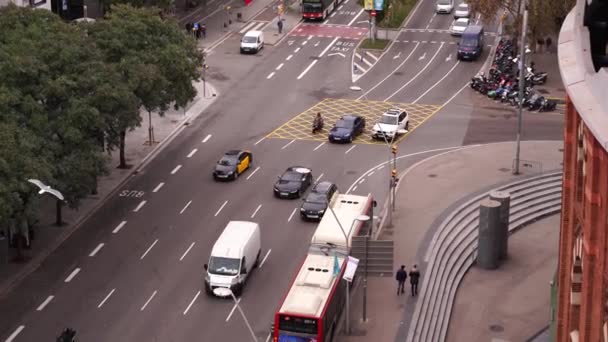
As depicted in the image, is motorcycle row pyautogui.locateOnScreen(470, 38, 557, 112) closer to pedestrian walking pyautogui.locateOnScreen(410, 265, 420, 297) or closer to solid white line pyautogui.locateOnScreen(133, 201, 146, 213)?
solid white line pyautogui.locateOnScreen(133, 201, 146, 213)

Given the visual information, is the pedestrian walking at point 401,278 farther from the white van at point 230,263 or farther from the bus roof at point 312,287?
the white van at point 230,263

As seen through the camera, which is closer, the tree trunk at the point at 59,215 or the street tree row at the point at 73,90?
the street tree row at the point at 73,90

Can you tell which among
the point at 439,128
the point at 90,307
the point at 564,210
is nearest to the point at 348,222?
the point at 90,307

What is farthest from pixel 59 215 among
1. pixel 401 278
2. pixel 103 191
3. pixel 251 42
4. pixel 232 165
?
pixel 251 42

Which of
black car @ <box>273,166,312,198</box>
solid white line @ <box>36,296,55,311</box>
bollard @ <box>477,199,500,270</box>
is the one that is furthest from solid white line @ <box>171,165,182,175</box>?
Answer: bollard @ <box>477,199,500,270</box>

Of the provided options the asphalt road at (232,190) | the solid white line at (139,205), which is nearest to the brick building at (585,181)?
the asphalt road at (232,190)

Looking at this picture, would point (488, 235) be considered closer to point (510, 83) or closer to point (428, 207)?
point (428, 207)
